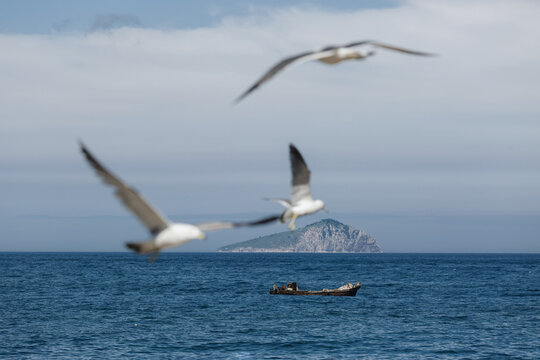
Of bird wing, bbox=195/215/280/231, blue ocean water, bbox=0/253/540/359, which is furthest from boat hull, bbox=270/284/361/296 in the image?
bird wing, bbox=195/215/280/231

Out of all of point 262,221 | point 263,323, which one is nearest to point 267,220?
point 262,221

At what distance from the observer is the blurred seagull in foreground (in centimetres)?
501

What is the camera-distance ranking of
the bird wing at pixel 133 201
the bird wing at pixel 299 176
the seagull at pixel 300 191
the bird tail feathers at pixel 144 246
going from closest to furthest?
the bird wing at pixel 133 201 < the bird tail feathers at pixel 144 246 < the seagull at pixel 300 191 < the bird wing at pixel 299 176

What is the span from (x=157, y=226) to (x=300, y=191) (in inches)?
61.7

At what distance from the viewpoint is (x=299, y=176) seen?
6398 mm

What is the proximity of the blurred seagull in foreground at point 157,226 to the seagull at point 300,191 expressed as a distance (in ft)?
2.46

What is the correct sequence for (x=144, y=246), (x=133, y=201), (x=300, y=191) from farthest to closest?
(x=300, y=191) < (x=144, y=246) < (x=133, y=201)

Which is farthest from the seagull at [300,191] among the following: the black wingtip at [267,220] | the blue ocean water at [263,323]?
the blue ocean water at [263,323]

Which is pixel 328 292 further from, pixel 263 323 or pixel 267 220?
pixel 267 220

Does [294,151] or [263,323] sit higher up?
[294,151]

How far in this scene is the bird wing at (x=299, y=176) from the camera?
20.8 feet

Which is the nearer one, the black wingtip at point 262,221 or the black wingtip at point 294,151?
the black wingtip at point 262,221

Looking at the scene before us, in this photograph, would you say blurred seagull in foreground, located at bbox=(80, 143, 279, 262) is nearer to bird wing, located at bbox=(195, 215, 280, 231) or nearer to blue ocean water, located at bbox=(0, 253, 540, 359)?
bird wing, located at bbox=(195, 215, 280, 231)

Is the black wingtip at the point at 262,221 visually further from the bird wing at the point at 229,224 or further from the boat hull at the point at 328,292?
the boat hull at the point at 328,292
